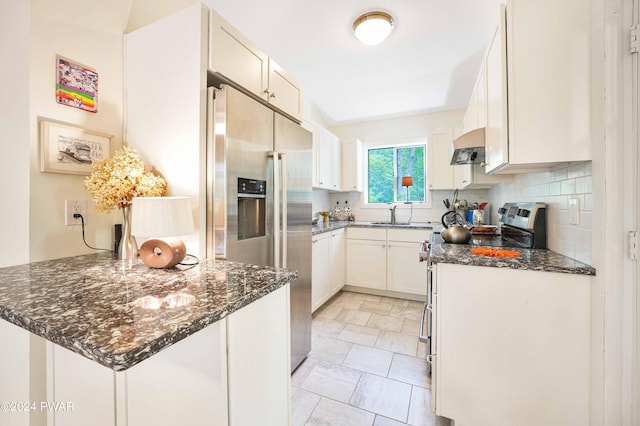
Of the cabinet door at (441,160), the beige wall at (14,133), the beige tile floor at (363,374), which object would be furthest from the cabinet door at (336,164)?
the beige wall at (14,133)

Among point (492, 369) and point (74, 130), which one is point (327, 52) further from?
point (492, 369)

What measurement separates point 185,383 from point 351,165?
11.4ft

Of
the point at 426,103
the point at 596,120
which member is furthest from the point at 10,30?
the point at 426,103

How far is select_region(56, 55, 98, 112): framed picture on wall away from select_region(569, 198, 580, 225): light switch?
2.51 meters

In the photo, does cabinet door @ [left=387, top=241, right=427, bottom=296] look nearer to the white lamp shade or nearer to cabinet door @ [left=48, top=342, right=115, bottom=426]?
the white lamp shade

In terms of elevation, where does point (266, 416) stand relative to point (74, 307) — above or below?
below

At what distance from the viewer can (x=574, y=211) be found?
1.33 m

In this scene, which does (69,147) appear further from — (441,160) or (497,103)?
(441,160)

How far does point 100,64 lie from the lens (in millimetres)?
1447

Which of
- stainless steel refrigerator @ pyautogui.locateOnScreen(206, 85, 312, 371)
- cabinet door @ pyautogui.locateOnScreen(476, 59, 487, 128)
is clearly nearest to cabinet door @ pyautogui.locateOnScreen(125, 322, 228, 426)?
stainless steel refrigerator @ pyautogui.locateOnScreen(206, 85, 312, 371)

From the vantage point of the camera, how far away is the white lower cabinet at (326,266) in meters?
2.75

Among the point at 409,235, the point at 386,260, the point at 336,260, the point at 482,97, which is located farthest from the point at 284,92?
the point at 386,260

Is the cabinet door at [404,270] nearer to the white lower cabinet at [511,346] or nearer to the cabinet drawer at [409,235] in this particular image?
the cabinet drawer at [409,235]

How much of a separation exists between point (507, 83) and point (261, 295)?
1.56 meters
